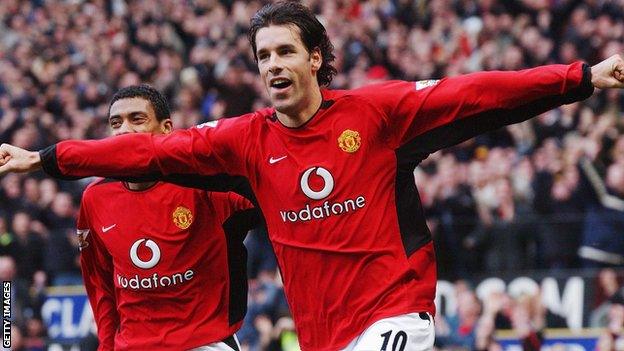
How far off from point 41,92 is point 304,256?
14802mm

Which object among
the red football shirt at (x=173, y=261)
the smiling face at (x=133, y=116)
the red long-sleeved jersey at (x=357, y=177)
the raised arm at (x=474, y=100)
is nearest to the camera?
the raised arm at (x=474, y=100)

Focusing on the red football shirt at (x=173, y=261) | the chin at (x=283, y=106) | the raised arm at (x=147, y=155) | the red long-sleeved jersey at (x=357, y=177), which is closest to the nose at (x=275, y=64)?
the chin at (x=283, y=106)

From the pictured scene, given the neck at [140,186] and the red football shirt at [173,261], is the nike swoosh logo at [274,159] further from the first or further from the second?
the neck at [140,186]

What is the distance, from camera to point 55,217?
647 inches

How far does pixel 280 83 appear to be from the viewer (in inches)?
271

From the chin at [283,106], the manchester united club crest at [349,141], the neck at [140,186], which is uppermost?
the chin at [283,106]

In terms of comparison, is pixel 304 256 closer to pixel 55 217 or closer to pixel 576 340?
pixel 576 340

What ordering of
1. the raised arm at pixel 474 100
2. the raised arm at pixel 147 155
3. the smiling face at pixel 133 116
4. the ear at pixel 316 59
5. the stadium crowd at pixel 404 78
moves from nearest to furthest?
the raised arm at pixel 474 100, the raised arm at pixel 147 155, the ear at pixel 316 59, the smiling face at pixel 133 116, the stadium crowd at pixel 404 78

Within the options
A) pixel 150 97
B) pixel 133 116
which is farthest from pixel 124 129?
pixel 150 97

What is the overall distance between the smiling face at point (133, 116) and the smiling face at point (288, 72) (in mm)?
1388

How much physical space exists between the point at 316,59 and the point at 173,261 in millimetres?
1592

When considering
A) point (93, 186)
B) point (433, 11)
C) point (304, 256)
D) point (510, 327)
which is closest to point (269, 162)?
point (304, 256)

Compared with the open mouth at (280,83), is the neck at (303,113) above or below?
below

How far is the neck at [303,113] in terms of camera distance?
694 cm
